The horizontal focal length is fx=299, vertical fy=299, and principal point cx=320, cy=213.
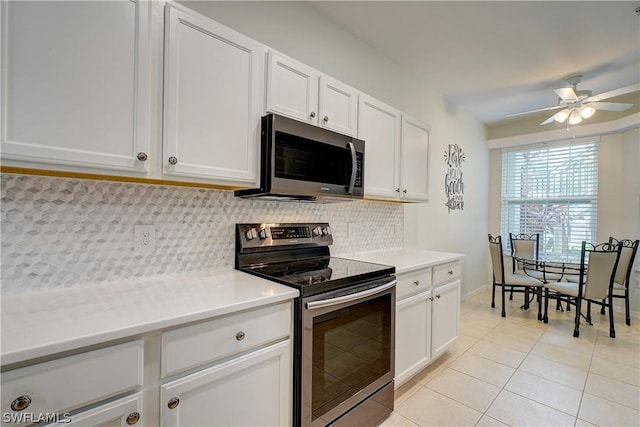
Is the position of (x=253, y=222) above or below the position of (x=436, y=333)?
above

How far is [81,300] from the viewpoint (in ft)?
3.64

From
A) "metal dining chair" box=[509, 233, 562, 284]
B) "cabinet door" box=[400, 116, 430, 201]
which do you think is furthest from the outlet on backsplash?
"metal dining chair" box=[509, 233, 562, 284]

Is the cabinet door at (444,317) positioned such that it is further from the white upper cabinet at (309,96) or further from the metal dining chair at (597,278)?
the metal dining chair at (597,278)

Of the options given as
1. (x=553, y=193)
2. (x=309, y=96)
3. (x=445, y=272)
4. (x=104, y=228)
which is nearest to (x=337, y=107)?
(x=309, y=96)

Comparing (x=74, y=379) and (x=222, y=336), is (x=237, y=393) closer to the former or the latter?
(x=222, y=336)

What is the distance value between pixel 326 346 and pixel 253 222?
2.74 feet

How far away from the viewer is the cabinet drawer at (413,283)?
77.4 inches

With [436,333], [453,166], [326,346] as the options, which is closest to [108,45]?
[326,346]

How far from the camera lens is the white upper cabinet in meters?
1.58

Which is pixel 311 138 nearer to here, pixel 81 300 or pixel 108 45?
pixel 108 45

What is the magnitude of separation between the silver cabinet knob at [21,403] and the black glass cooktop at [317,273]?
2.88 feet

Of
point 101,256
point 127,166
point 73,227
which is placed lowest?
→ point 101,256

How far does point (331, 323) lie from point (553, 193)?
4.66 meters

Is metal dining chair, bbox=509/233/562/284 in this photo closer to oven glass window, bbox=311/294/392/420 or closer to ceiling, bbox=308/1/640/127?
ceiling, bbox=308/1/640/127
